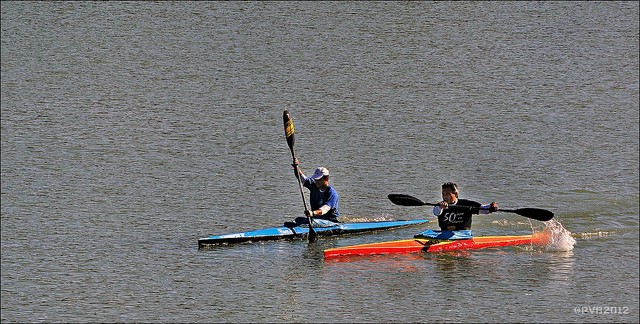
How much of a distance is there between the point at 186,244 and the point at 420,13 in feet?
72.9

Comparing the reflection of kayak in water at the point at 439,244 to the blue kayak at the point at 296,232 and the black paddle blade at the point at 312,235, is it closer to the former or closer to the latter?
the black paddle blade at the point at 312,235

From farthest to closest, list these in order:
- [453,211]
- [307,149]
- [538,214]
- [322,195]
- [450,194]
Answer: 1. [307,149]
2. [322,195]
3. [453,211]
4. [450,194]
5. [538,214]

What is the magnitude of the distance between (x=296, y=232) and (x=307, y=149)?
6.95 m

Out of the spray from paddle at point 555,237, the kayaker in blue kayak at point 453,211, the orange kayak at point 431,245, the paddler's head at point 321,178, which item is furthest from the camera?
the paddler's head at point 321,178

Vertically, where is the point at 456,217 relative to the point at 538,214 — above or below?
above

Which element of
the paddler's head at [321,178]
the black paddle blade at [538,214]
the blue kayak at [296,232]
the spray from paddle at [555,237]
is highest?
the paddler's head at [321,178]

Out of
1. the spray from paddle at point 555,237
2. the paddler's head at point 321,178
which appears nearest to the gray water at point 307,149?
the spray from paddle at point 555,237

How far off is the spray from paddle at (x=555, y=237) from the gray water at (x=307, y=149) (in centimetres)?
9

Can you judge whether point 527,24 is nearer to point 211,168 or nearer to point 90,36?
point 90,36

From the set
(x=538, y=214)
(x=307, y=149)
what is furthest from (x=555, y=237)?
(x=307, y=149)

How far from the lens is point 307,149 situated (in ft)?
91.9

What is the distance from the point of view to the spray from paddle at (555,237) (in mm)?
20906

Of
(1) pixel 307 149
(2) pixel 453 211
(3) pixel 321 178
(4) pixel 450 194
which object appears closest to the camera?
(4) pixel 450 194

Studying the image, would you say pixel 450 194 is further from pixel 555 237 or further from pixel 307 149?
pixel 307 149
